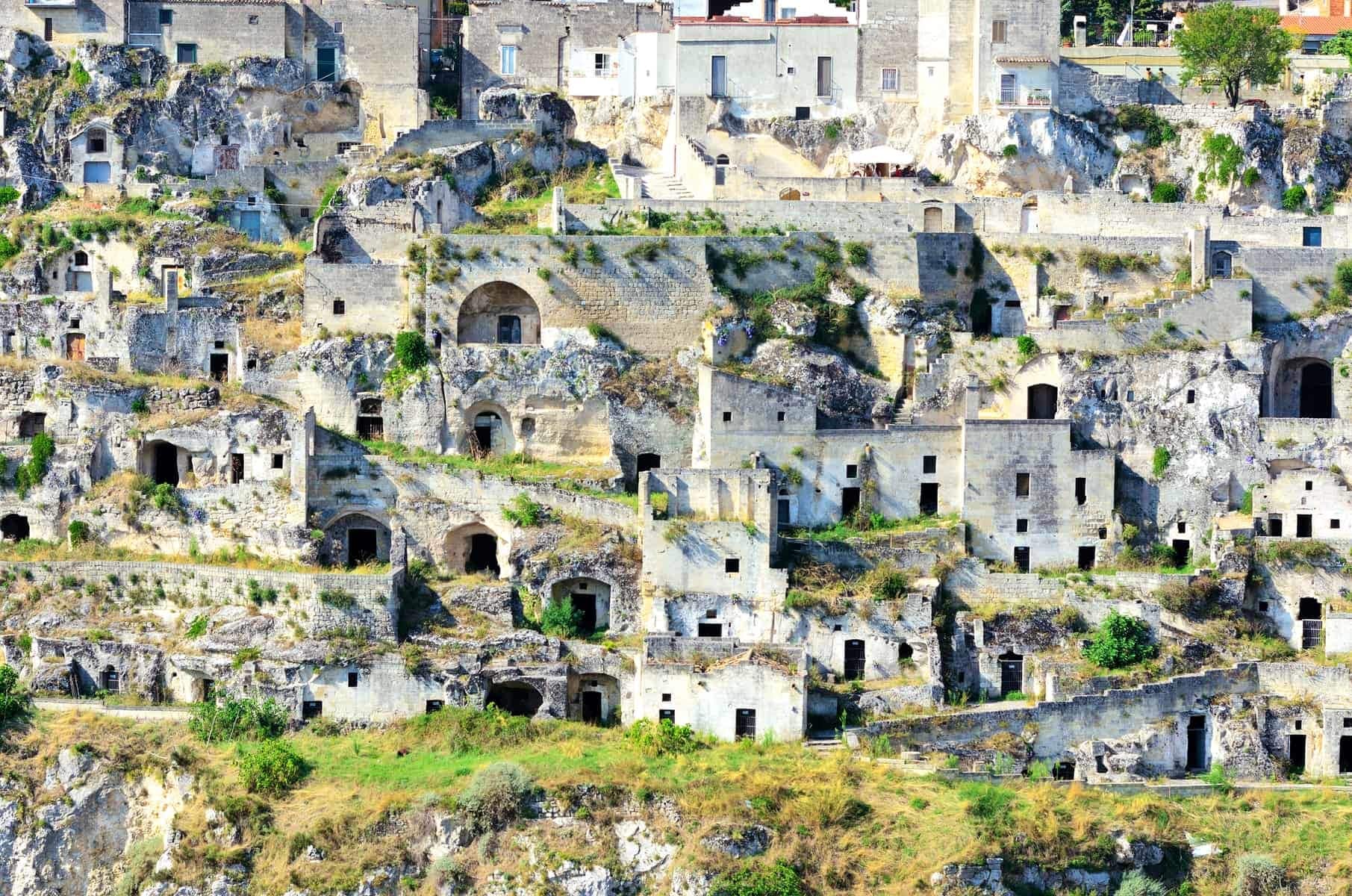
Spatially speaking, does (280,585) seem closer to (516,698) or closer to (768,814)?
(516,698)

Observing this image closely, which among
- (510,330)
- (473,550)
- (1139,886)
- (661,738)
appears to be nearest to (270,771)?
(661,738)

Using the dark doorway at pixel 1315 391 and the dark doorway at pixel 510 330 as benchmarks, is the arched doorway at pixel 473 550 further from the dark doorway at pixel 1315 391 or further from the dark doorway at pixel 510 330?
the dark doorway at pixel 1315 391

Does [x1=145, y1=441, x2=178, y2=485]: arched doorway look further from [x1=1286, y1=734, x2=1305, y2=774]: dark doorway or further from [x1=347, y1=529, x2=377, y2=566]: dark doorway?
[x1=1286, y1=734, x2=1305, y2=774]: dark doorway

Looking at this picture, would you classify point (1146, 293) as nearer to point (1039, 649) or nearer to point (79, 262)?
point (1039, 649)

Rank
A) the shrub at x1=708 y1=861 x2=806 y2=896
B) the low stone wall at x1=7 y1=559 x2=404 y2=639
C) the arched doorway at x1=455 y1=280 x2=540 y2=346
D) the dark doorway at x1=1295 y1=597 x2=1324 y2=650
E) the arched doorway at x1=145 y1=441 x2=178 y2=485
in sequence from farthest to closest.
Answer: the arched doorway at x1=455 y1=280 x2=540 y2=346, the arched doorway at x1=145 y1=441 x2=178 y2=485, the dark doorway at x1=1295 y1=597 x2=1324 y2=650, the low stone wall at x1=7 y1=559 x2=404 y2=639, the shrub at x1=708 y1=861 x2=806 y2=896

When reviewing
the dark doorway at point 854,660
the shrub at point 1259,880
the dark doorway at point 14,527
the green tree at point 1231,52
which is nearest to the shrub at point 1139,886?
the shrub at point 1259,880

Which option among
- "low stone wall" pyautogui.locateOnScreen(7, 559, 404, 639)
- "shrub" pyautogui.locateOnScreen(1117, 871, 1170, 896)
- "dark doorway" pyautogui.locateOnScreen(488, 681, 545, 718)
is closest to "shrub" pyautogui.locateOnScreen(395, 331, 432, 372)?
"low stone wall" pyautogui.locateOnScreen(7, 559, 404, 639)
